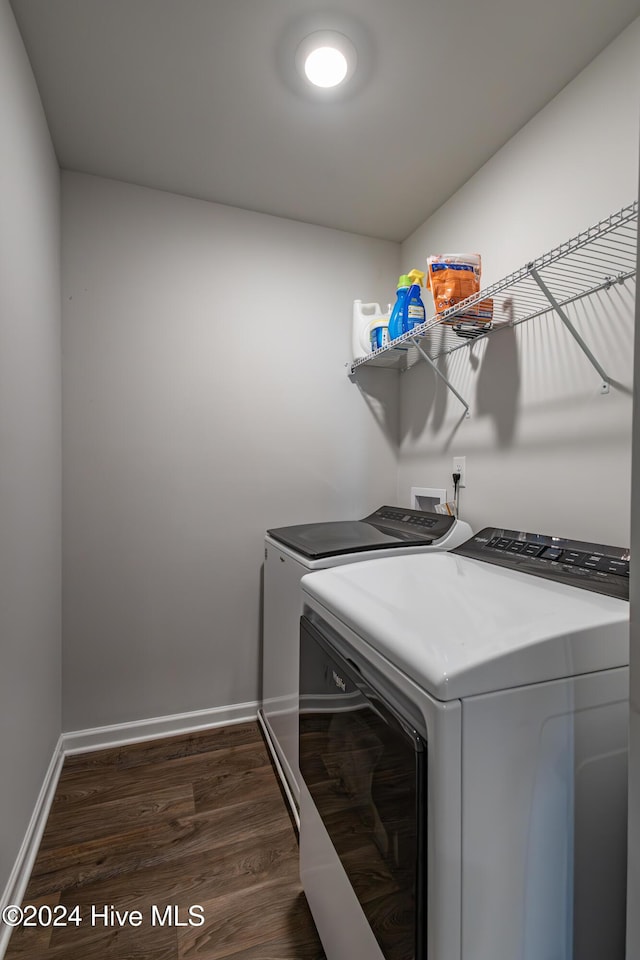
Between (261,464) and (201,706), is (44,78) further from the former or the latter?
(201,706)

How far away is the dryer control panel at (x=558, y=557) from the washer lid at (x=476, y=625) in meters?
0.06

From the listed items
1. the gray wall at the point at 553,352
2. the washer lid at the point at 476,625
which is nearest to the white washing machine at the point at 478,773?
the washer lid at the point at 476,625

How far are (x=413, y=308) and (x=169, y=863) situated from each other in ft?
7.11

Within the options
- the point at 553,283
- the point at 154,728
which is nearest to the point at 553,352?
the point at 553,283

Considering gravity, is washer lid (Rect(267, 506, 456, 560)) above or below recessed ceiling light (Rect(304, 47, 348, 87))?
below

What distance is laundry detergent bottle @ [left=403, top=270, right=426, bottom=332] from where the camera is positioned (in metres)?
1.96

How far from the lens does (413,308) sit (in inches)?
76.9

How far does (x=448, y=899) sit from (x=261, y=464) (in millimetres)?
1765

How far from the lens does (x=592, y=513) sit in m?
1.35

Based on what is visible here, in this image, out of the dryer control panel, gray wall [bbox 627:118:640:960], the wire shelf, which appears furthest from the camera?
the wire shelf

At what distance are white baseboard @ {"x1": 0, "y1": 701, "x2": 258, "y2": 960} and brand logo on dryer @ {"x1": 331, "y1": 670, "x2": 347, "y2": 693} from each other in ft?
3.66

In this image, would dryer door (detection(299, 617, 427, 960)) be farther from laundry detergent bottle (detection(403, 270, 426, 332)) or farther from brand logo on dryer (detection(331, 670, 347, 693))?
laundry detergent bottle (detection(403, 270, 426, 332))

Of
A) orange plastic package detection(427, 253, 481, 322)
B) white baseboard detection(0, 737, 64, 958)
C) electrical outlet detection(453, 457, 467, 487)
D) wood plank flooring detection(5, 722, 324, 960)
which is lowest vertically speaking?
wood plank flooring detection(5, 722, 324, 960)

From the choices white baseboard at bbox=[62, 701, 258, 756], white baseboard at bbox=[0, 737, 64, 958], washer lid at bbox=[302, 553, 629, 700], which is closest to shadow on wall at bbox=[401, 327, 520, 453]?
washer lid at bbox=[302, 553, 629, 700]
